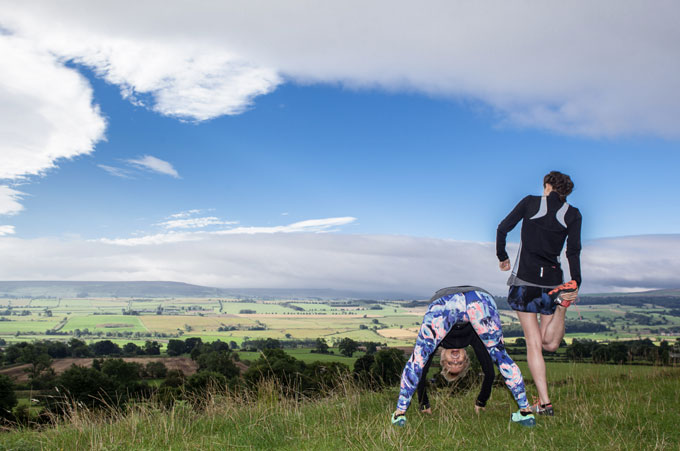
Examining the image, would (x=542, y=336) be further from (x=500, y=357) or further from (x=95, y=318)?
(x=95, y=318)

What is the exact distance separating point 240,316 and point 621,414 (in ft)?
387

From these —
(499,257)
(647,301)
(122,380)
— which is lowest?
(122,380)

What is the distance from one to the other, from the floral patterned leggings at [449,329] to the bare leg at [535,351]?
1.02 m

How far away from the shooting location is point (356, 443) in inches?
194

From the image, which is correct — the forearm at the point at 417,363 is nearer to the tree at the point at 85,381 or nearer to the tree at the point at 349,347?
the tree at the point at 349,347

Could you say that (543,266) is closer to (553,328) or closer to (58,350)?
(553,328)

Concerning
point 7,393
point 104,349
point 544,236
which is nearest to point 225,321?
point 104,349

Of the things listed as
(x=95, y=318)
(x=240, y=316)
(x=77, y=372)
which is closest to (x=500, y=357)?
(x=77, y=372)

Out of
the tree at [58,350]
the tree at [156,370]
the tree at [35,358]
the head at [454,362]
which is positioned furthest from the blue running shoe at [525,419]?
the tree at [58,350]

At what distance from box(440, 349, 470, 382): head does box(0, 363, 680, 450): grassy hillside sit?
0.59 metres

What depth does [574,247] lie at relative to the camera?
643cm

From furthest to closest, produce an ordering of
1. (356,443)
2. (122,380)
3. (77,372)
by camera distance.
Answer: (122,380) → (77,372) → (356,443)

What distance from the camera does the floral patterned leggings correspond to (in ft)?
18.7

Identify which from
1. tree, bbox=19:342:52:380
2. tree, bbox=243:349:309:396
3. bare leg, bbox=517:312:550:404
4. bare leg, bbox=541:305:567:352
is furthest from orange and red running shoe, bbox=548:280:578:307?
tree, bbox=19:342:52:380
